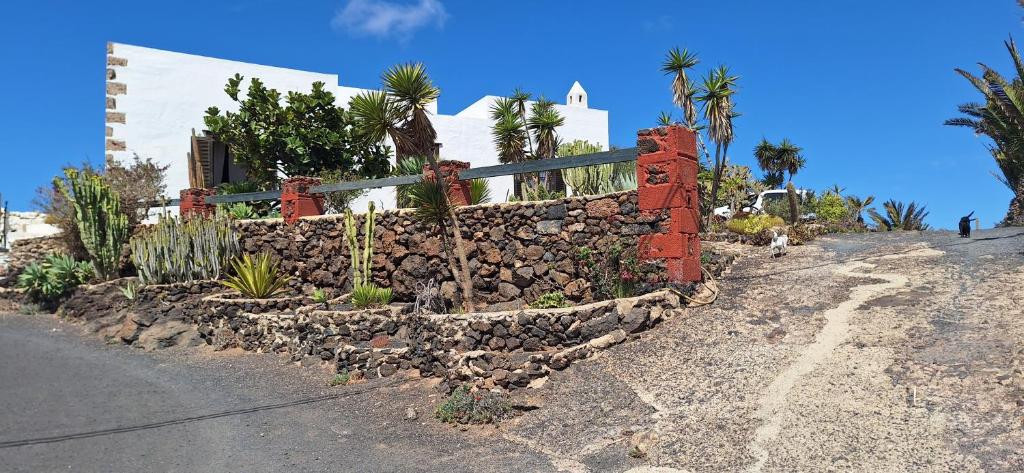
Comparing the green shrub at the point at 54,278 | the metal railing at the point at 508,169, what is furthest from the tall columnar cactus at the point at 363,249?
the green shrub at the point at 54,278

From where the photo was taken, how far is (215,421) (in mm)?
8812

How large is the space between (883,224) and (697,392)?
16.7 m

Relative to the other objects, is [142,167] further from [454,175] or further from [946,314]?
[946,314]

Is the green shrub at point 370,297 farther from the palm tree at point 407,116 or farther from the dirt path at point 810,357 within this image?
the dirt path at point 810,357

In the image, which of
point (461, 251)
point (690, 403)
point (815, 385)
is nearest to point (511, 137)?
point (461, 251)

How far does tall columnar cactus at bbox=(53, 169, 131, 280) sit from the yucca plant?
348 cm

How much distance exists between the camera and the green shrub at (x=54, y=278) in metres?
16.5

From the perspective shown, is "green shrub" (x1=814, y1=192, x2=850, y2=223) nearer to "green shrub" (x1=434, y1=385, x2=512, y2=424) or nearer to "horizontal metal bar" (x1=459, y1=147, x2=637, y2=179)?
"horizontal metal bar" (x1=459, y1=147, x2=637, y2=179)

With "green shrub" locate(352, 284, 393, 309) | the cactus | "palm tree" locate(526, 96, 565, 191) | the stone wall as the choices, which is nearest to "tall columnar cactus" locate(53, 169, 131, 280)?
the cactus

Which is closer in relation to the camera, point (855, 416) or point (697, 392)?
point (855, 416)

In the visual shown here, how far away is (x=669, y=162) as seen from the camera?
10328mm

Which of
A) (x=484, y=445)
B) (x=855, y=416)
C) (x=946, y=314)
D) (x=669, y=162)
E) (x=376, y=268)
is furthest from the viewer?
(x=376, y=268)

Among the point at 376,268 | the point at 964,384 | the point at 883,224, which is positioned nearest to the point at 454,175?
the point at 376,268

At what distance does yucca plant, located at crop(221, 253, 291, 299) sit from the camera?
14031 mm
